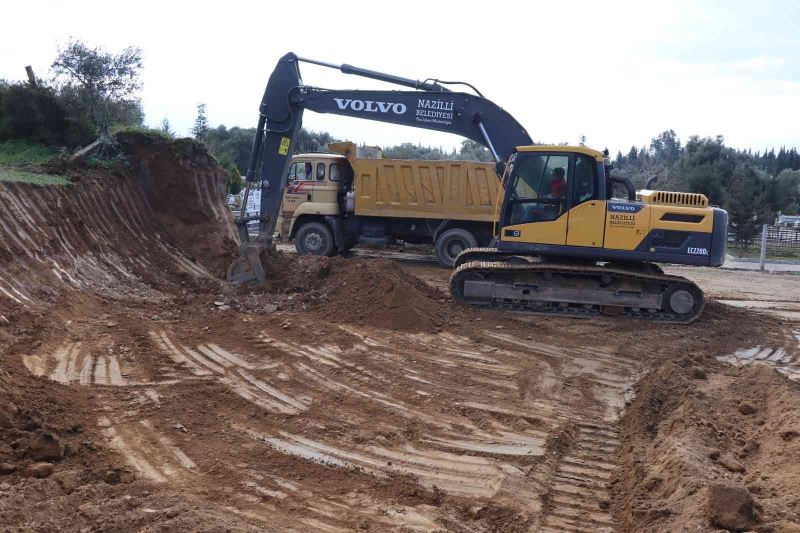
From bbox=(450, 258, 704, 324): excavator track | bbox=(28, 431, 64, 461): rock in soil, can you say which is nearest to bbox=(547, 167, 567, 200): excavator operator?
bbox=(450, 258, 704, 324): excavator track

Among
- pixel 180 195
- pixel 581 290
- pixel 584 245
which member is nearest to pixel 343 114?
pixel 180 195

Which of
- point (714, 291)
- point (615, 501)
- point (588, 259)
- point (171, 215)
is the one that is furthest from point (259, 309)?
point (714, 291)

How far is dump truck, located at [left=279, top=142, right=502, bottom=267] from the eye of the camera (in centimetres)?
1680

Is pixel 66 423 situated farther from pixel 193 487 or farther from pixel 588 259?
pixel 588 259

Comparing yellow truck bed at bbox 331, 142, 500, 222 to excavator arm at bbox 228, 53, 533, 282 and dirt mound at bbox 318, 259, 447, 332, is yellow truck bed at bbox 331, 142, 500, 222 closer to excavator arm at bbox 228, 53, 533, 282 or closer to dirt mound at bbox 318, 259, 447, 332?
excavator arm at bbox 228, 53, 533, 282

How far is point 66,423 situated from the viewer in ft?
19.0

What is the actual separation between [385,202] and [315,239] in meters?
2.01

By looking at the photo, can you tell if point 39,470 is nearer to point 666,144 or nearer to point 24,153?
point 24,153

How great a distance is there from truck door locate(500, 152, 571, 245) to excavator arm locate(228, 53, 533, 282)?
4.30 ft

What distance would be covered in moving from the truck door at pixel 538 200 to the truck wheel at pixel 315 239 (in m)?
6.98

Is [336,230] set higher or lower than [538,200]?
lower

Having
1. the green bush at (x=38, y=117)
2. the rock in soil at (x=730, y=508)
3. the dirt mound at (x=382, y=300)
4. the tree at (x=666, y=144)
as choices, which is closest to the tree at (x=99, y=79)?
the green bush at (x=38, y=117)

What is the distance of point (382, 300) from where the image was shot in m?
10.5

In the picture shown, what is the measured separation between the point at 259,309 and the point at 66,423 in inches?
197
